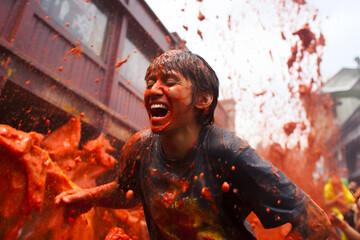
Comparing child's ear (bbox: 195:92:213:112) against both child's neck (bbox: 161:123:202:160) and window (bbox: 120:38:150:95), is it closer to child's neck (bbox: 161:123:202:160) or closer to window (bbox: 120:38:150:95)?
child's neck (bbox: 161:123:202:160)

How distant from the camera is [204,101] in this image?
1.83 meters

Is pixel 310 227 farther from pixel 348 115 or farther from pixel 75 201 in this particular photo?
pixel 348 115

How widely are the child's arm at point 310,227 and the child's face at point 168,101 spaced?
0.87 meters

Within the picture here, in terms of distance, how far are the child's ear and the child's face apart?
0.27 feet

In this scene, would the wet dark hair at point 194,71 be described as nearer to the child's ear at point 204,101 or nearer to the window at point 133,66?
the child's ear at point 204,101

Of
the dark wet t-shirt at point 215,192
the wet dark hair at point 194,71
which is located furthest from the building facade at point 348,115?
the dark wet t-shirt at point 215,192

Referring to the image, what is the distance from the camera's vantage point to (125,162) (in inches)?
80.7

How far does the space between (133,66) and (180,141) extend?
6.51m

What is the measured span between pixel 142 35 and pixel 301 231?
762 centimetres

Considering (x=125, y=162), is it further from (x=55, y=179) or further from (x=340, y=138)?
(x=340, y=138)

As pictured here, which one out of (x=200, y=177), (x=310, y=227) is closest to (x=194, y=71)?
(x=200, y=177)

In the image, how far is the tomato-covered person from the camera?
1438 mm

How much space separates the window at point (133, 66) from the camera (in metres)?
7.40

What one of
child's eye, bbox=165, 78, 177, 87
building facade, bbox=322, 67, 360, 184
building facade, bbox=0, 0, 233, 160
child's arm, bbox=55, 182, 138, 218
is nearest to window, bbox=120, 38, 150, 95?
building facade, bbox=0, 0, 233, 160
